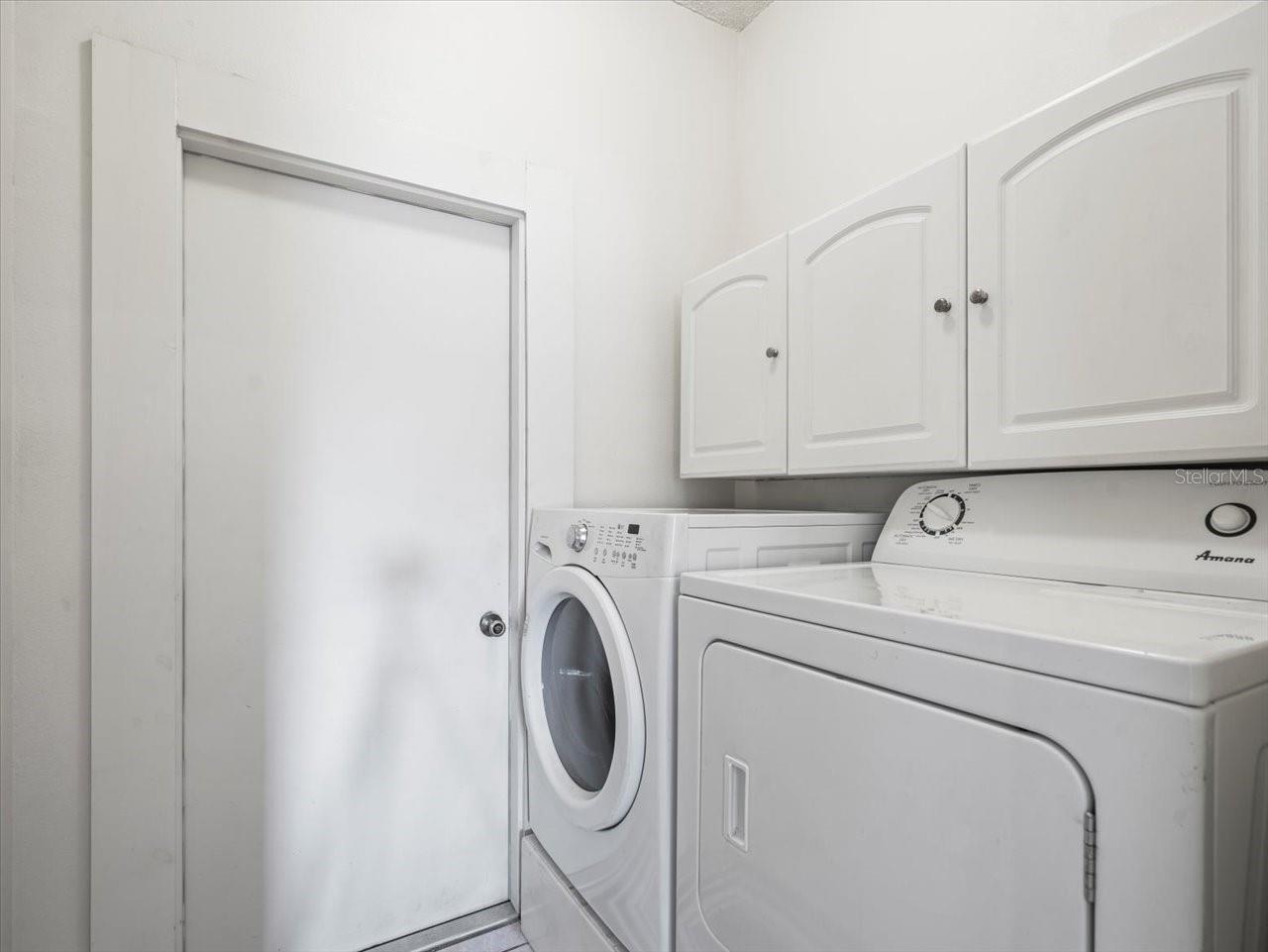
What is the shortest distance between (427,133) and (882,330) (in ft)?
4.02

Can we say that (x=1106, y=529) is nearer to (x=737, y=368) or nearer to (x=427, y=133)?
(x=737, y=368)

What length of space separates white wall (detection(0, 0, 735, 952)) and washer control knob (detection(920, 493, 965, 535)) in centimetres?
86

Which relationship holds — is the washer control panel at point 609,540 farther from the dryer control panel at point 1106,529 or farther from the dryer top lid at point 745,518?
the dryer control panel at point 1106,529

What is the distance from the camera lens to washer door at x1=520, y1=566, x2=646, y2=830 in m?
1.20

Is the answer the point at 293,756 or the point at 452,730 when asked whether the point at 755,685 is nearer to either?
the point at 452,730

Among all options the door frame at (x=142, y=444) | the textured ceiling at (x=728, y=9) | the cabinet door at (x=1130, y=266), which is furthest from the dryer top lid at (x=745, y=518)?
the textured ceiling at (x=728, y=9)

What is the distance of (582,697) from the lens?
4.91 ft

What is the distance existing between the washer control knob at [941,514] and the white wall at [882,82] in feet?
0.78

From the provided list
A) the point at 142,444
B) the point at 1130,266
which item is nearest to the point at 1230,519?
the point at 1130,266

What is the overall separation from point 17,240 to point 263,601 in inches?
33.6

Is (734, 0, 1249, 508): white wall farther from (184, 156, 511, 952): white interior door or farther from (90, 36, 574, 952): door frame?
(90, 36, 574, 952): door frame

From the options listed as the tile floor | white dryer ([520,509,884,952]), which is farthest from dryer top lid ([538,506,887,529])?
the tile floor

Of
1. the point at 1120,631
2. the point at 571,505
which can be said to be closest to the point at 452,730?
the point at 571,505

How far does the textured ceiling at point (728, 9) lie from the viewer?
205 centimetres
